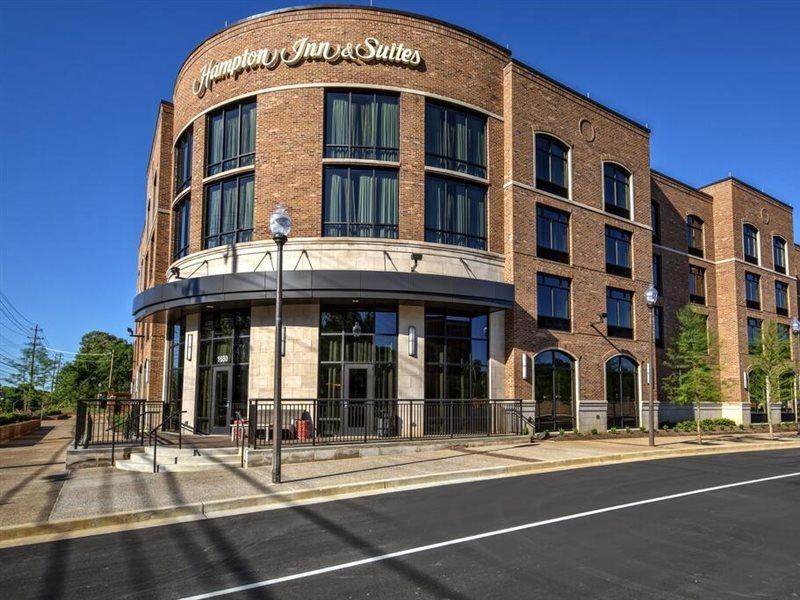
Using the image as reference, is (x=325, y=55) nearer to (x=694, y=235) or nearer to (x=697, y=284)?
(x=694, y=235)

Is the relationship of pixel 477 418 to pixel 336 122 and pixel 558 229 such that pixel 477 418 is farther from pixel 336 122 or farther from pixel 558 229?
pixel 336 122

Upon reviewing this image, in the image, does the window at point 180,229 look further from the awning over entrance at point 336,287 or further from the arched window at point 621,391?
the arched window at point 621,391

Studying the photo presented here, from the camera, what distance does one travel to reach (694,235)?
3466cm

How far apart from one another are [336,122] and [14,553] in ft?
51.2

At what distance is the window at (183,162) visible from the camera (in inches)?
901

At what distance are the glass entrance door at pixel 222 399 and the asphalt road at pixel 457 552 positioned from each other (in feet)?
34.9

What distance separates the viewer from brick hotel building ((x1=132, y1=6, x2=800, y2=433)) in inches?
742

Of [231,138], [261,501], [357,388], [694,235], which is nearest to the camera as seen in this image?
[261,501]

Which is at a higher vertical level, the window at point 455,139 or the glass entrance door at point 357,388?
the window at point 455,139

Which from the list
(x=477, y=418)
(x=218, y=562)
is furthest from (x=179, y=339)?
(x=218, y=562)

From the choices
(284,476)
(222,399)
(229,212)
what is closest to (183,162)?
(229,212)

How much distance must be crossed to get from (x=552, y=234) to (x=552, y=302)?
2.71 meters

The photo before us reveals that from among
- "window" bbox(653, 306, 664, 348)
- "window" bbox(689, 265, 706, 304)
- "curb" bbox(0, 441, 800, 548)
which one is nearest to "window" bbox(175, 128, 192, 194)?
"curb" bbox(0, 441, 800, 548)

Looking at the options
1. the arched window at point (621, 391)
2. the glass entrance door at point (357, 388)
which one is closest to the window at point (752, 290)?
the arched window at point (621, 391)
